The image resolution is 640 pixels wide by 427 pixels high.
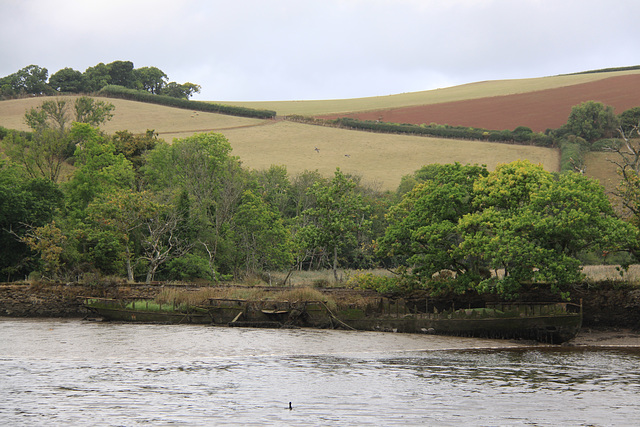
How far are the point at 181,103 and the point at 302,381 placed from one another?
14269 centimetres

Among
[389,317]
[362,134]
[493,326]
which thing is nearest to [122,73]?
[362,134]

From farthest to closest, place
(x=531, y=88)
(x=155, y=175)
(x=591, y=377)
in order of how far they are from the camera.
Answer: (x=531, y=88), (x=155, y=175), (x=591, y=377)

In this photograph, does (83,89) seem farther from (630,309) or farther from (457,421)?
(457,421)

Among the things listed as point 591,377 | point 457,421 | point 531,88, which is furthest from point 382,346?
point 531,88

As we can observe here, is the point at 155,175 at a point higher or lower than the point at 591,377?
higher

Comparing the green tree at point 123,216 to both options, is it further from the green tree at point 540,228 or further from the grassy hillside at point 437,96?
the grassy hillside at point 437,96

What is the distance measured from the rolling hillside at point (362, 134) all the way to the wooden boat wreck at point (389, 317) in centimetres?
5776

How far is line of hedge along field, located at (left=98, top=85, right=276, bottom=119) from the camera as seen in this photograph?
156 metres

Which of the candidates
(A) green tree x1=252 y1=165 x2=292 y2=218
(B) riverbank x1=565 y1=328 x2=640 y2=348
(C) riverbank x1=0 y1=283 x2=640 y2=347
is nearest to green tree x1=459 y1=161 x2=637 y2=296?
(C) riverbank x1=0 y1=283 x2=640 y2=347

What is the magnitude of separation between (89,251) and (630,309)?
4487cm

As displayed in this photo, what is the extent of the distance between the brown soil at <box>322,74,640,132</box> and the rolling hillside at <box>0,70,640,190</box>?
0.43 metres

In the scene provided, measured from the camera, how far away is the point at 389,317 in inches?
1853

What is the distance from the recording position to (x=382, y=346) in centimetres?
3891

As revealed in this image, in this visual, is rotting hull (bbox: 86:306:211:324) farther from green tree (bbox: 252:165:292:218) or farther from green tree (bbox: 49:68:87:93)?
green tree (bbox: 49:68:87:93)
